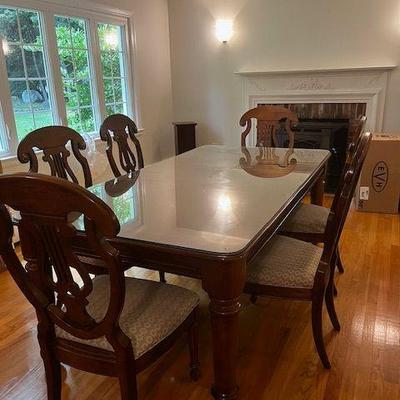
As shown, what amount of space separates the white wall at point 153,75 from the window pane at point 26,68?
30.6 inches

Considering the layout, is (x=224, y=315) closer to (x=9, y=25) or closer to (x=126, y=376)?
(x=126, y=376)

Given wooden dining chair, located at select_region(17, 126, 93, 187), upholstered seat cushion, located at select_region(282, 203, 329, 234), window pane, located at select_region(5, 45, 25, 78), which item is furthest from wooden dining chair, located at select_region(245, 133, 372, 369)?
window pane, located at select_region(5, 45, 25, 78)

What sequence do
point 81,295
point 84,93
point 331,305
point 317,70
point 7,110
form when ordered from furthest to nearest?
1. point 317,70
2. point 84,93
3. point 7,110
4. point 331,305
5. point 81,295

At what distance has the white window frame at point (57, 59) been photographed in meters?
3.00

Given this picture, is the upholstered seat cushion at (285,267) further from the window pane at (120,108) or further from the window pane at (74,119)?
the window pane at (120,108)

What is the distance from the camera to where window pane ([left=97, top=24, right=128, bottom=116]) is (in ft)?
13.2

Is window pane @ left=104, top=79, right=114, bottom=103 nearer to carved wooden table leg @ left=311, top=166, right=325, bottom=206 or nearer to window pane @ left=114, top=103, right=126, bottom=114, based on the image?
window pane @ left=114, top=103, right=126, bottom=114

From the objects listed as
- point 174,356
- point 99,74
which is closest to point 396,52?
point 99,74

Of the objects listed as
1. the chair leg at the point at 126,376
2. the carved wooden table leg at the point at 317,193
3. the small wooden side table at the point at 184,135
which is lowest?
the chair leg at the point at 126,376

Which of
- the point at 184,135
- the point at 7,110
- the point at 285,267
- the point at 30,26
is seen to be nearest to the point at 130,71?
the point at 184,135

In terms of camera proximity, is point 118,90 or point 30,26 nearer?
point 30,26

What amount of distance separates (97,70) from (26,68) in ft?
2.75

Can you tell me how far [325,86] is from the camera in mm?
4125

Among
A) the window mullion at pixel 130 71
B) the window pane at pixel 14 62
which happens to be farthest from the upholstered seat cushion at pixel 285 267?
the window mullion at pixel 130 71
